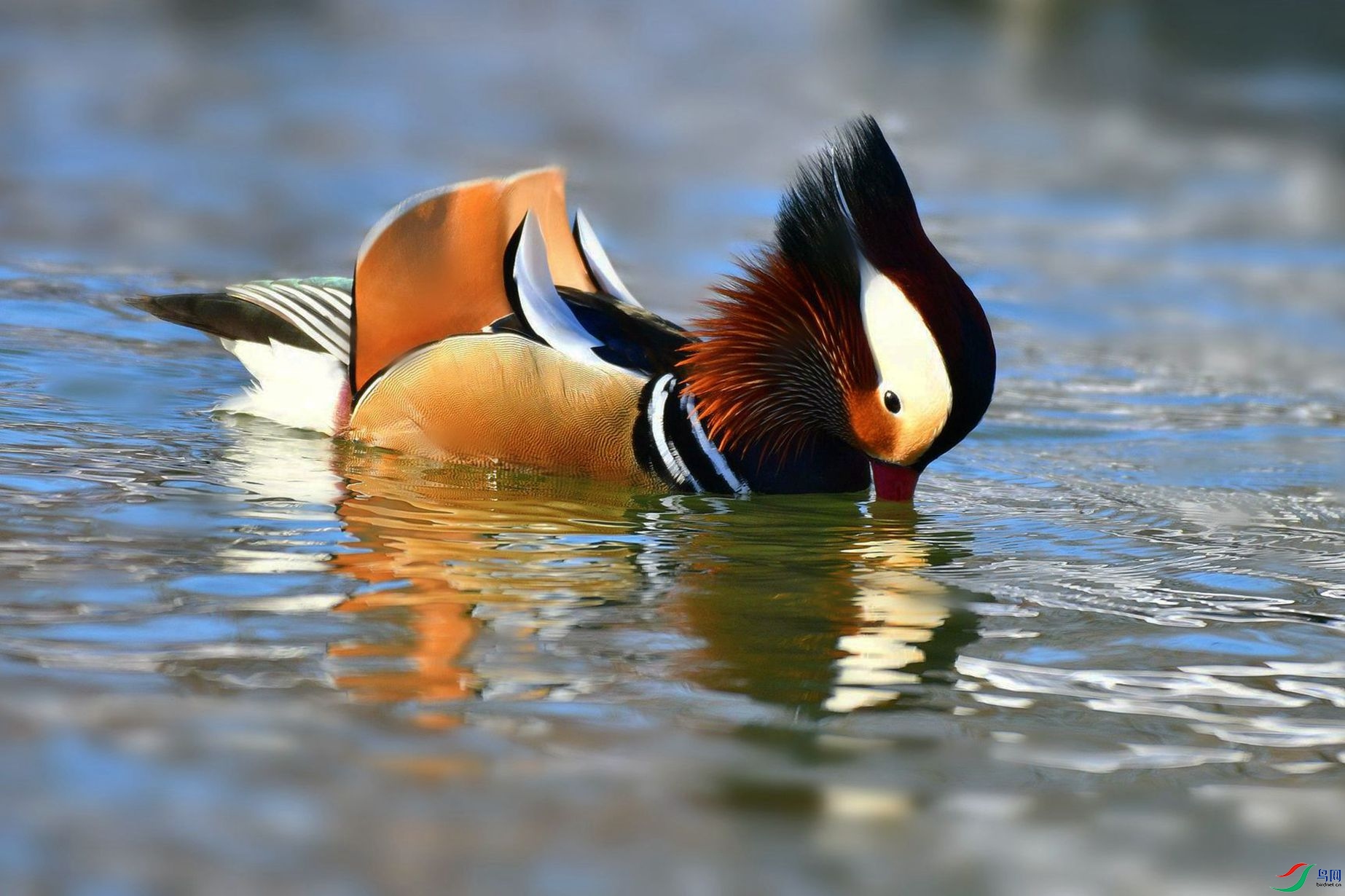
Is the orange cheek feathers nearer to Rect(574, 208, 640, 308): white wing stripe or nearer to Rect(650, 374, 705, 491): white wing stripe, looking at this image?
Rect(650, 374, 705, 491): white wing stripe

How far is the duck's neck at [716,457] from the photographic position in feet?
14.4

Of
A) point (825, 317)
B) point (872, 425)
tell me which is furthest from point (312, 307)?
point (872, 425)

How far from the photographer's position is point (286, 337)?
4941 mm

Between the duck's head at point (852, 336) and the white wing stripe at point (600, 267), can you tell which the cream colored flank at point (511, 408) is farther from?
the white wing stripe at point (600, 267)

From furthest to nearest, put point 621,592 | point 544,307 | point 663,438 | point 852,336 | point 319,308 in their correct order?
1. point 319,308
2. point 544,307
3. point 663,438
4. point 852,336
5. point 621,592

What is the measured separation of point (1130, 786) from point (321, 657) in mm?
1448

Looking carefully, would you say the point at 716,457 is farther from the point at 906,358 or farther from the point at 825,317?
the point at 906,358

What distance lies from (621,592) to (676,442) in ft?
2.73

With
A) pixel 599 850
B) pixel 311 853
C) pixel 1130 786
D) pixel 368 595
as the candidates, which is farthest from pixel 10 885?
pixel 1130 786

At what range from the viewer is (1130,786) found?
2760 millimetres

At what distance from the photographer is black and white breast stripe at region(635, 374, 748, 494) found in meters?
4.39

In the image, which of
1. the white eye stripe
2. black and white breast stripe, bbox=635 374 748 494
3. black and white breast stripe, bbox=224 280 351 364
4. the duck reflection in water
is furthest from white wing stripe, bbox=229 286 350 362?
the white eye stripe

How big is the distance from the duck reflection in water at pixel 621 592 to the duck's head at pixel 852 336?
238mm

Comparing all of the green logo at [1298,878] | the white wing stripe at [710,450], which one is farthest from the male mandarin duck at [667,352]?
the green logo at [1298,878]
